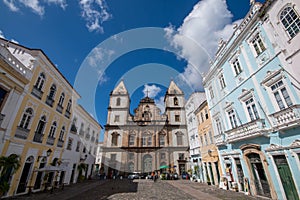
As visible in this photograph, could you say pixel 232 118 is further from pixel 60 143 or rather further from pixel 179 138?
pixel 179 138

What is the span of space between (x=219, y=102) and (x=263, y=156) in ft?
19.2

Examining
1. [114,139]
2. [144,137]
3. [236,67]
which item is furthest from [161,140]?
[236,67]

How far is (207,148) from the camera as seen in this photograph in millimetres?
16453

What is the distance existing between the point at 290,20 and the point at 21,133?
18.4 metres

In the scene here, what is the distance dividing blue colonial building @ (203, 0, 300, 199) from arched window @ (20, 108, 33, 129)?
53.0 ft

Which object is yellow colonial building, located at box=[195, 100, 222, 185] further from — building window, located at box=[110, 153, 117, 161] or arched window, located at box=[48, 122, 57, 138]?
building window, located at box=[110, 153, 117, 161]

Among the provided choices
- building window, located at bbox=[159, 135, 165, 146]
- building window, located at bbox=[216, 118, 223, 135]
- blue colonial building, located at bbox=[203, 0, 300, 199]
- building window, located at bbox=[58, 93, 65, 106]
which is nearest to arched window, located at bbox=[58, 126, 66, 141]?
building window, located at bbox=[58, 93, 65, 106]

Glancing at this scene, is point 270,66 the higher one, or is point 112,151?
point 270,66

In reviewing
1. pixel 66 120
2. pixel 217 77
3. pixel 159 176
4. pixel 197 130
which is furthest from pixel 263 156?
pixel 159 176

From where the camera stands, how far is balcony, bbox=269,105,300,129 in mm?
6451

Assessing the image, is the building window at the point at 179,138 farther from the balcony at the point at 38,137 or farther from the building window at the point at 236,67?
the balcony at the point at 38,137

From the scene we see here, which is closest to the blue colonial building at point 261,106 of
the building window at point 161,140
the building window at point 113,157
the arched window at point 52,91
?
the arched window at point 52,91

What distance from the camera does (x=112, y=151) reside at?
1214 inches

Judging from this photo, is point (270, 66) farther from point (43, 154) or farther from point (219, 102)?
point (43, 154)
